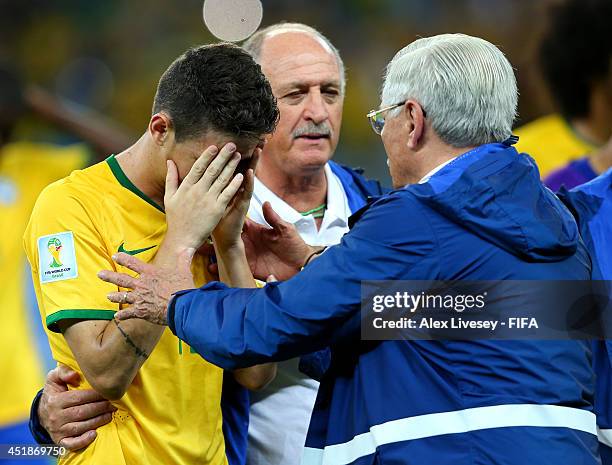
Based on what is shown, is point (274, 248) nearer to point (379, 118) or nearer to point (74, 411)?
point (379, 118)

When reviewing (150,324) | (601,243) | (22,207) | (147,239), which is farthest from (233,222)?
(22,207)

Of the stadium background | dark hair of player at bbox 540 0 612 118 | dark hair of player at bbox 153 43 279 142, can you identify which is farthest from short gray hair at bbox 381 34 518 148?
the stadium background

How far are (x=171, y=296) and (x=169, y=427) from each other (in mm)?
471

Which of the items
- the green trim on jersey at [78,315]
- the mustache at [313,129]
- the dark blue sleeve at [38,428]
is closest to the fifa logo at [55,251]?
the green trim on jersey at [78,315]

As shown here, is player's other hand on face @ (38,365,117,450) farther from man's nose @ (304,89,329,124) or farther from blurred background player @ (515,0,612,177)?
blurred background player @ (515,0,612,177)

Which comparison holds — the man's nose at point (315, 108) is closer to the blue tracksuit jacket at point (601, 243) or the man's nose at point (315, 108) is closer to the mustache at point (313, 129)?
the mustache at point (313, 129)

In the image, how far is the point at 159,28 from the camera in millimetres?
11133

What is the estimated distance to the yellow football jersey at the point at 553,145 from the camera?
639 cm

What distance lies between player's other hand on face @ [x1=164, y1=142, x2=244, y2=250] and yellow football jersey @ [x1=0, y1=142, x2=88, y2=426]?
400cm

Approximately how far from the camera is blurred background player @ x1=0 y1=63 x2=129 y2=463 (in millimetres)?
6996

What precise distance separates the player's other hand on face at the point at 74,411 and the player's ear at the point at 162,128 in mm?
730

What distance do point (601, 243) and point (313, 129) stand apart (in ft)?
4.07

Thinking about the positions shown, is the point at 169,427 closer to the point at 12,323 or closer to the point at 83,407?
the point at 83,407

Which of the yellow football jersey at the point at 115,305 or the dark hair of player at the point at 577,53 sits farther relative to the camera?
the dark hair of player at the point at 577,53
